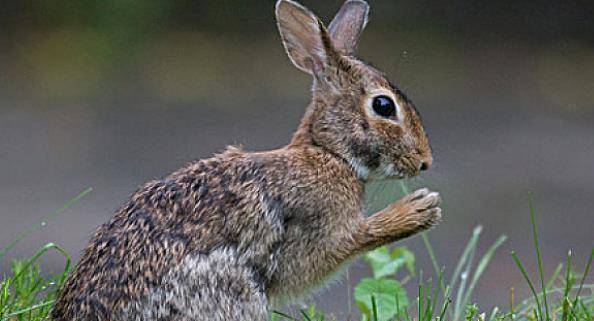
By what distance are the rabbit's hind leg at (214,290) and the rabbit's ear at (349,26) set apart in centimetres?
115

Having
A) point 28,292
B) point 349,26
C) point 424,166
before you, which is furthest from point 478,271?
point 28,292

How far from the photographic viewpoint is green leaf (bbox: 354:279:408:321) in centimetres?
451

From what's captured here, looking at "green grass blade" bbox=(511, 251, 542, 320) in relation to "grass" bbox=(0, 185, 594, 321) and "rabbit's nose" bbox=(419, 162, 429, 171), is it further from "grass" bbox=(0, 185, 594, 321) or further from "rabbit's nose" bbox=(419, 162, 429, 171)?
"rabbit's nose" bbox=(419, 162, 429, 171)

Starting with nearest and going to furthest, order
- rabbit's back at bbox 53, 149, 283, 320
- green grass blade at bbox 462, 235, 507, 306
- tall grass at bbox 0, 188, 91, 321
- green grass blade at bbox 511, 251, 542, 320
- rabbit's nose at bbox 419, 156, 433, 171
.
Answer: rabbit's back at bbox 53, 149, 283, 320 < green grass blade at bbox 511, 251, 542, 320 < tall grass at bbox 0, 188, 91, 321 < rabbit's nose at bbox 419, 156, 433, 171 < green grass blade at bbox 462, 235, 507, 306

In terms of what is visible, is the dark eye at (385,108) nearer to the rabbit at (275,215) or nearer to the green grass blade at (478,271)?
the rabbit at (275,215)

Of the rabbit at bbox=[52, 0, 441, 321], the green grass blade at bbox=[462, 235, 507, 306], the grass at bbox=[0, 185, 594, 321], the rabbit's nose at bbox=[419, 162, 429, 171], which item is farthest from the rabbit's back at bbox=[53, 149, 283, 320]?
the green grass blade at bbox=[462, 235, 507, 306]

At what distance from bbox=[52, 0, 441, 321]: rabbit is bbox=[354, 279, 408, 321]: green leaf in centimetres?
20

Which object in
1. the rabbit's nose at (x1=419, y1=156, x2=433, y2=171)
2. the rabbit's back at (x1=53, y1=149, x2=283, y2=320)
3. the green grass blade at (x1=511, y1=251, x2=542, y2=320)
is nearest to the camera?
the rabbit's back at (x1=53, y1=149, x2=283, y2=320)

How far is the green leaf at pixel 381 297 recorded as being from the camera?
4512 mm

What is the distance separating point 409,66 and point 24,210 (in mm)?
3374

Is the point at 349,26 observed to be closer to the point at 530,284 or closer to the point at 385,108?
the point at 385,108

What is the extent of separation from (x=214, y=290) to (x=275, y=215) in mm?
380

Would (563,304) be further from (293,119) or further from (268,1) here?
(268,1)

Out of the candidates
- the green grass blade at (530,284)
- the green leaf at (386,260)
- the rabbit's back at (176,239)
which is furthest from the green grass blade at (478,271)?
the rabbit's back at (176,239)
